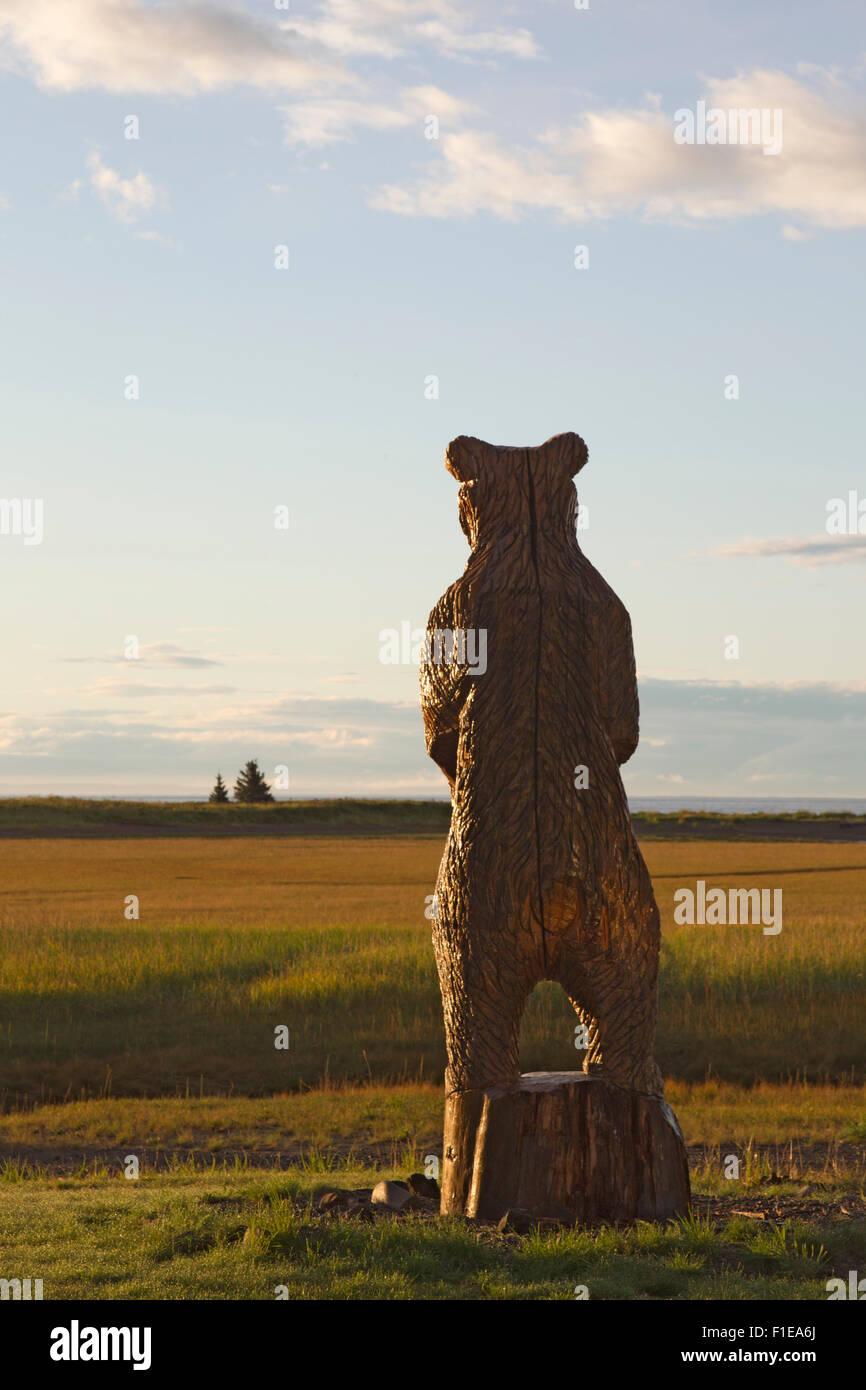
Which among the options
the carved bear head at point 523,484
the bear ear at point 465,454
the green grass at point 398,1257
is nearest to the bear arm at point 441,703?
the carved bear head at point 523,484

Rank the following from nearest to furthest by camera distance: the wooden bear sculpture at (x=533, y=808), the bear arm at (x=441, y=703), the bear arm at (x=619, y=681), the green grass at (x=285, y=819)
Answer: the wooden bear sculpture at (x=533, y=808) < the bear arm at (x=619, y=681) < the bear arm at (x=441, y=703) < the green grass at (x=285, y=819)

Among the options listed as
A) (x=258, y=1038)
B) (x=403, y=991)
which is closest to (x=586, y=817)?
(x=258, y=1038)

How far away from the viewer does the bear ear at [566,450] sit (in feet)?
23.7

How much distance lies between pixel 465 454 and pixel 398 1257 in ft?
13.5

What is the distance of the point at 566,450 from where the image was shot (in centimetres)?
723

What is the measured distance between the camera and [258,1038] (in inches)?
620

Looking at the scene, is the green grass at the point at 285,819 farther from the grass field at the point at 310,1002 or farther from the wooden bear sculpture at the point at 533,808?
the wooden bear sculpture at the point at 533,808

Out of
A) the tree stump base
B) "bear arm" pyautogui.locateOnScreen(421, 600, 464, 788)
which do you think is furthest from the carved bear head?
the tree stump base

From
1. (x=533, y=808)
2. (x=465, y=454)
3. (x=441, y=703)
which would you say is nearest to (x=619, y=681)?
(x=533, y=808)

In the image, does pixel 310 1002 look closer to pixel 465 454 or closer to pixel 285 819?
pixel 465 454

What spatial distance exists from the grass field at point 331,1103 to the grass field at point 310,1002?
1.9 inches

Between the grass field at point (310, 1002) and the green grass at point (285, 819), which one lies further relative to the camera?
the green grass at point (285, 819)

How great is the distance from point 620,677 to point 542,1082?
218cm

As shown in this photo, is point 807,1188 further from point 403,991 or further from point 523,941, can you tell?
point 403,991
